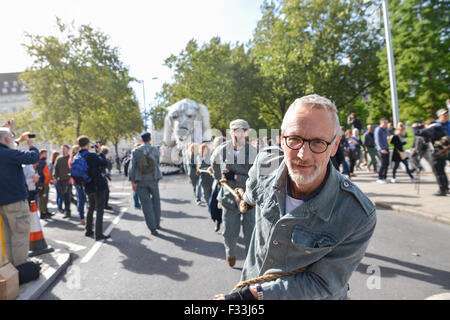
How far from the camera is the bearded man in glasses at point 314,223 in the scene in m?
1.43

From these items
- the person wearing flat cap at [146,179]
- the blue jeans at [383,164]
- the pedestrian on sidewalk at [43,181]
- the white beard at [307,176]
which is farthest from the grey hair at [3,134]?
the blue jeans at [383,164]

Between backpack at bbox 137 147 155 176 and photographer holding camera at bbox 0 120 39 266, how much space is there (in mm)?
2404

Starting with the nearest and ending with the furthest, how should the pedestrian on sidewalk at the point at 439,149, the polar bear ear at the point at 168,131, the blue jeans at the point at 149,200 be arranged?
the blue jeans at the point at 149,200
the pedestrian on sidewalk at the point at 439,149
the polar bear ear at the point at 168,131

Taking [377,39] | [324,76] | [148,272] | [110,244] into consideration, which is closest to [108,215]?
[110,244]

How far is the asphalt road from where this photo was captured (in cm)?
364

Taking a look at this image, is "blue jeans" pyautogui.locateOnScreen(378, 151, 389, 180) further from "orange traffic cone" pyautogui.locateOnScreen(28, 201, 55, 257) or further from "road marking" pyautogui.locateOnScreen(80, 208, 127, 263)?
"orange traffic cone" pyautogui.locateOnScreen(28, 201, 55, 257)

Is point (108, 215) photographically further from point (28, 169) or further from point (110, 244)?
point (110, 244)

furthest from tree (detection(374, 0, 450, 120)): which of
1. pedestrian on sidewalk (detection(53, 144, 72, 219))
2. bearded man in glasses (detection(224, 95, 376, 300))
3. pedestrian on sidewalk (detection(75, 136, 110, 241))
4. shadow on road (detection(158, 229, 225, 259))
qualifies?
bearded man in glasses (detection(224, 95, 376, 300))

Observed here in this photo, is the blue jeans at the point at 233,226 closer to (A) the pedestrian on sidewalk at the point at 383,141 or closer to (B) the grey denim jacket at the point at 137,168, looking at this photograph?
(B) the grey denim jacket at the point at 137,168

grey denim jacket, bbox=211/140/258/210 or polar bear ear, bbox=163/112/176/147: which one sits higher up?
polar bear ear, bbox=163/112/176/147

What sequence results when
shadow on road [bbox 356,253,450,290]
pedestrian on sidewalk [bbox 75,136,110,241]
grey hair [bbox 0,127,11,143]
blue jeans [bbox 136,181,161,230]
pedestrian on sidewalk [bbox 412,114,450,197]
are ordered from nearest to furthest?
1. shadow on road [bbox 356,253,450,290]
2. grey hair [bbox 0,127,11,143]
3. pedestrian on sidewalk [bbox 75,136,110,241]
4. blue jeans [bbox 136,181,161,230]
5. pedestrian on sidewalk [bbox 412,114,450,197]

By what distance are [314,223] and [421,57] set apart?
28882mm

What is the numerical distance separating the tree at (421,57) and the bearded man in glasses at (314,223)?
25012mm
